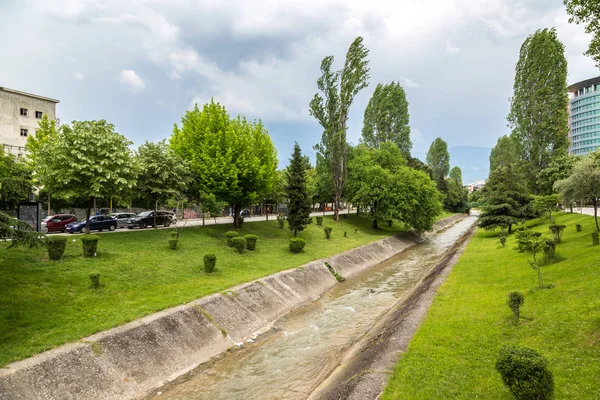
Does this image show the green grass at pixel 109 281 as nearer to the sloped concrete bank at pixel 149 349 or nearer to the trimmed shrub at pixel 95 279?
the trimmed shrub at pixel 95 279

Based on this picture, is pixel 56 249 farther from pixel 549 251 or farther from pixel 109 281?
pixel 549 251

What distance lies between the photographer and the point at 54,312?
1388cm

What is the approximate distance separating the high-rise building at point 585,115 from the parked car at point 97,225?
176m

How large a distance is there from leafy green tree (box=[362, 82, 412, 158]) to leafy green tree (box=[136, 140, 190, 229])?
50.8m

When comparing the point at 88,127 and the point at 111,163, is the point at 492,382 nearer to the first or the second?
the point at 111,163

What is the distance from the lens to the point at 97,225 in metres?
31.3

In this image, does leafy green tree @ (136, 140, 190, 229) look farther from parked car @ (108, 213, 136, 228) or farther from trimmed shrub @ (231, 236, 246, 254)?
trimmed shrub @ (231, 236, 246, 254)

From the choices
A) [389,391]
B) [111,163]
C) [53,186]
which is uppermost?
[111,163]

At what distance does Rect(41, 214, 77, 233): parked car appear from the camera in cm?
3072

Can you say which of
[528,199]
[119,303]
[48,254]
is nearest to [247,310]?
[119,303]

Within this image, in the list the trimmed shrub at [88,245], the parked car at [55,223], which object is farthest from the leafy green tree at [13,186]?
the trimmed shrub at [88,245]

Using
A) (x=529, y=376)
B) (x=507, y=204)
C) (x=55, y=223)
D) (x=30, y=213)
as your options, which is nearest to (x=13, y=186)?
(x=30, y=213)

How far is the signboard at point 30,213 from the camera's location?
22.8m

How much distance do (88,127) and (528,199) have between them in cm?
5284
